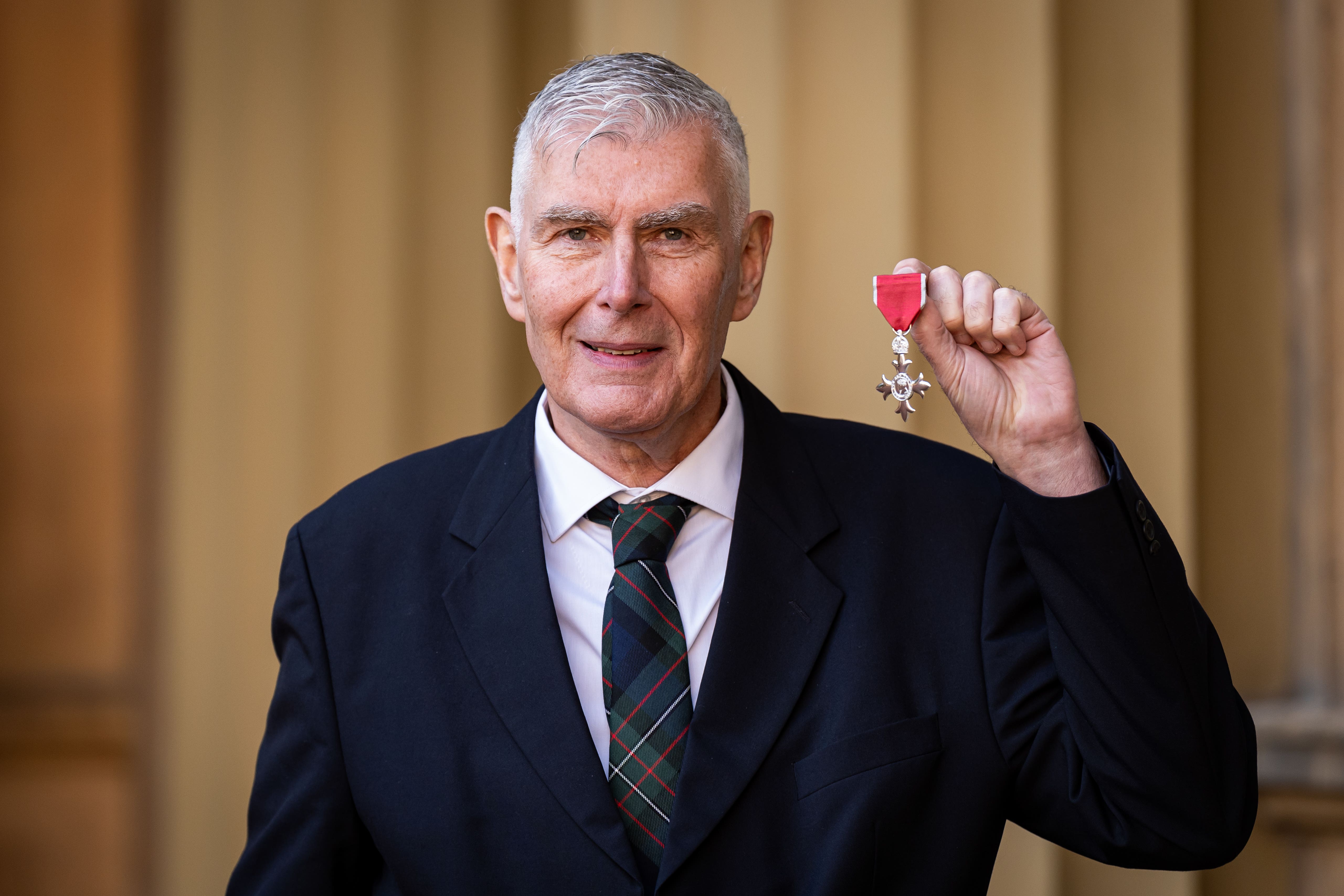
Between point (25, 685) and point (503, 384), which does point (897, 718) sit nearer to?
point (503, 384)

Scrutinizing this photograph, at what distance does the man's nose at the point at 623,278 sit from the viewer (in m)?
1.51

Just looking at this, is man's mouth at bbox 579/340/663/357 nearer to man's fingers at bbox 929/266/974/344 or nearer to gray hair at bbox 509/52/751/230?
gray hair at bbox 509/52/751/230

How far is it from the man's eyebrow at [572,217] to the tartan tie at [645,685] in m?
Answer: 0.40

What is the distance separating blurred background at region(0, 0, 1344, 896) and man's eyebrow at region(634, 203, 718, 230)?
871mm

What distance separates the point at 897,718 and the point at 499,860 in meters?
0.53

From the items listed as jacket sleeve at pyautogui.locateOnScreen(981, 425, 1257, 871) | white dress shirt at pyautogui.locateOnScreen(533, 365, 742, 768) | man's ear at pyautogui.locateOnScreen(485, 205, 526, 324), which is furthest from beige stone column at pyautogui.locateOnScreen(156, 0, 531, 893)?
jacket sleeve at pyautogui.locateOnScreen(981, 425, 1257, 871)

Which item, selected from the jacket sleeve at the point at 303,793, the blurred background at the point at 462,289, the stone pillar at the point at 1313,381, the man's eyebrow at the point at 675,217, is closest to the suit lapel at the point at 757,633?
the man's eyebrow at the point at 675,217

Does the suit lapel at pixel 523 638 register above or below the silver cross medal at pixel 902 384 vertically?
below

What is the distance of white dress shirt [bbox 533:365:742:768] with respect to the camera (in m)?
1.57

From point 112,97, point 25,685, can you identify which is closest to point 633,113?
point 112,97

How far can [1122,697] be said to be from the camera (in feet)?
4.58

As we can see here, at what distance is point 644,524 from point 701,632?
16cm

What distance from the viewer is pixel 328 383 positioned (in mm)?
2586

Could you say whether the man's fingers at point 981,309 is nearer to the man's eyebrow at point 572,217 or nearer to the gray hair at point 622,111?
the gray hair at point 622,111
